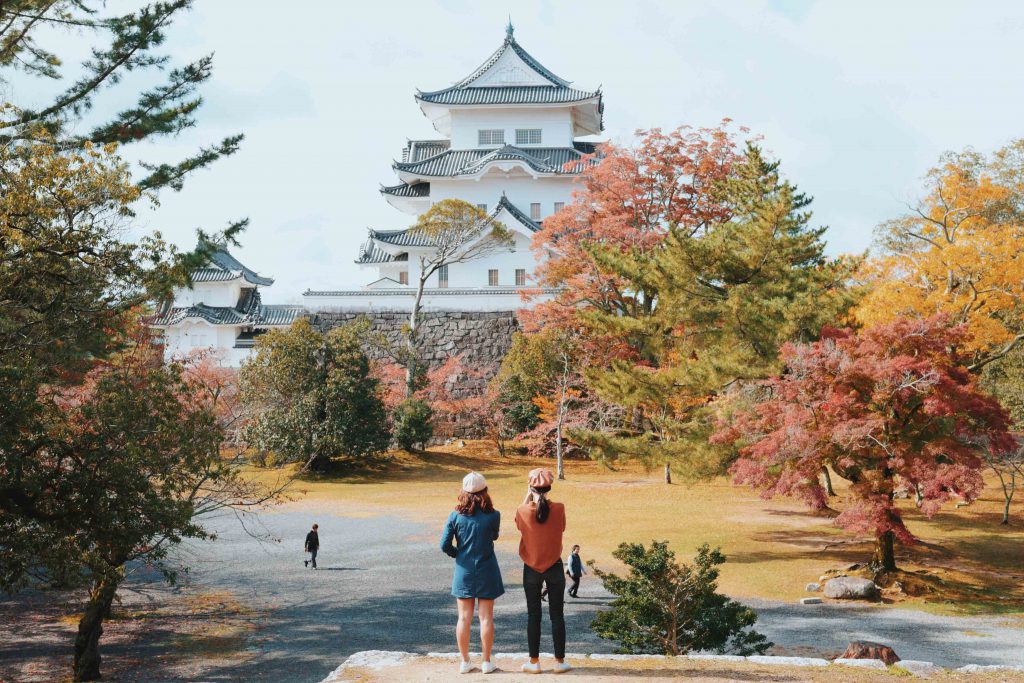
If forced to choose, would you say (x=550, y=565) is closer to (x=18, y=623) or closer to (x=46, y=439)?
(x=46, y=439)

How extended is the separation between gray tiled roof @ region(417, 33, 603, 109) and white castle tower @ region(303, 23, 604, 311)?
41mm

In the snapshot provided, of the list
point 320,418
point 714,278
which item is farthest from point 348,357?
point 714,278

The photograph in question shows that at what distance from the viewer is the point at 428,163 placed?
36.2 meters

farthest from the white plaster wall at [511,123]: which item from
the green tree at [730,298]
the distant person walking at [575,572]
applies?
the distant person walking at [575,572]

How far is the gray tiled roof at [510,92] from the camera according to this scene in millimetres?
36531

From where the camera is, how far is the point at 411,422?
2731 centimetres

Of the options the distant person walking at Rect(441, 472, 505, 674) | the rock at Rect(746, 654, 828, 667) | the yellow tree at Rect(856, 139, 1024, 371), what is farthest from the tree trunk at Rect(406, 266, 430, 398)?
the distant person walking at Rect(441, 472, 505, 674)

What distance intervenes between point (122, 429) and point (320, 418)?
16375 mm

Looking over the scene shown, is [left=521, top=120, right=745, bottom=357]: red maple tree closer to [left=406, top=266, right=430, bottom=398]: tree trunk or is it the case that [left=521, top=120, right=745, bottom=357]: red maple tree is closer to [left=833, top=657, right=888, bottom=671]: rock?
[left=406, top=266, right=430, bottom=398]: tree trunk

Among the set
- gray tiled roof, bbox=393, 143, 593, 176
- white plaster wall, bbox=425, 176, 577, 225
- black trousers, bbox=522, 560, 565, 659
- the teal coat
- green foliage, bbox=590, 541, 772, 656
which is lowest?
green foliage, bbox=590, 541, 772, 656

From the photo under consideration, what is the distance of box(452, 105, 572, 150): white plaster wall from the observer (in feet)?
122

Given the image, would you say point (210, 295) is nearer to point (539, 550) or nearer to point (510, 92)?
point (510, 92)

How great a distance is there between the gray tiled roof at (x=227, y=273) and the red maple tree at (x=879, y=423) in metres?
30.0

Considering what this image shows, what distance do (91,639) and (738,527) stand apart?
11.6 m
